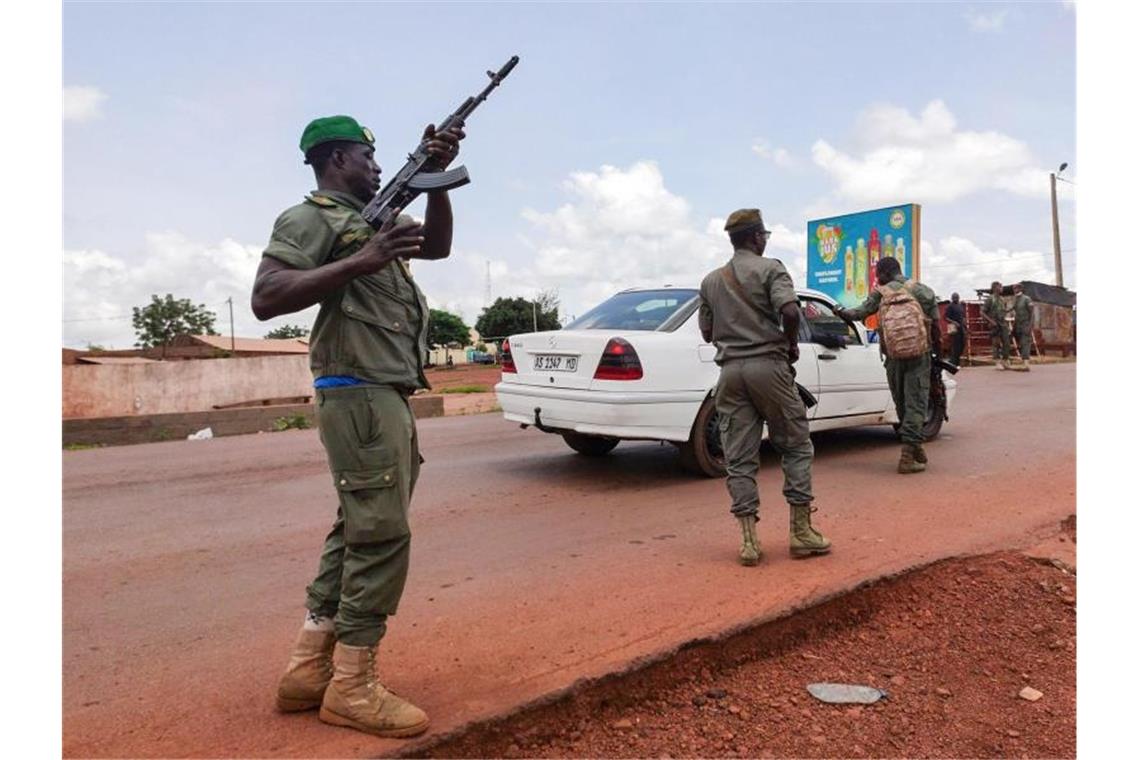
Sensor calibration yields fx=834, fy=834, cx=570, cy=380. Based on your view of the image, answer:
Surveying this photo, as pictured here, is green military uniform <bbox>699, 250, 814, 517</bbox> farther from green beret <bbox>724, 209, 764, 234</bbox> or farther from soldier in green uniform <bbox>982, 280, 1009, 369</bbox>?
soldier in green uniform <bbox>982, 280, 1009, 369</bbox>

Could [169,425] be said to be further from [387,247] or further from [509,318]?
[509,318]

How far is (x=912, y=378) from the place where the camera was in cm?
650

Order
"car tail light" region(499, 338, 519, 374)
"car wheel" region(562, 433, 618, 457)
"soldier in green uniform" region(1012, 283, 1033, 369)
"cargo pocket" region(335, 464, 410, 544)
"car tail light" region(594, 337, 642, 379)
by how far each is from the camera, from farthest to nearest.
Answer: "soldier in green uniform" region(1012, 283, 1033, 369)
"car wheel" region(562, 433, 618, 457)
"car tail light" region(499, 338, 519, 374)
"car tail light" region(594, 337, 642, 379)
"cargo pocket" region(335, 464, 410, 544)

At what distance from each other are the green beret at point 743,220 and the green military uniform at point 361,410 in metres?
2.35

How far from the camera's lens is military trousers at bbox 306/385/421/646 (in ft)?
7.85

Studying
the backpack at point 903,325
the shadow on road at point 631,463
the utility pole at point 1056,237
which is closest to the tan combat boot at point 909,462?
the backpack at point 903,325

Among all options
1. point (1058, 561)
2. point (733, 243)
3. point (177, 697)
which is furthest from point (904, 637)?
point (177, 697)

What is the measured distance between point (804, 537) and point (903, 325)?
273cm

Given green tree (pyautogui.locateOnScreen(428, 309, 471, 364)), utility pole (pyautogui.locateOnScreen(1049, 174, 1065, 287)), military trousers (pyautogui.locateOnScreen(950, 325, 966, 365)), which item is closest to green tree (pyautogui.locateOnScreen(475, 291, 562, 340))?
green tree (pyautogui.locateOnScreen(428, 309, 471, 364))

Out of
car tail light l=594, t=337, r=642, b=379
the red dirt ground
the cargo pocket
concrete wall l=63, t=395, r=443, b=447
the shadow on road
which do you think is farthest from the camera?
concrete wall l=63, t=395, r=443, b=447

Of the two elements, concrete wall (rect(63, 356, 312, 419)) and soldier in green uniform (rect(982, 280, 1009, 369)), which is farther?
soldier in green uniform (rect(982, 280, 1009, 369))

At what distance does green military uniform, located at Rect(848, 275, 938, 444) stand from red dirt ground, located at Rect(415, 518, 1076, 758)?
2733 mm

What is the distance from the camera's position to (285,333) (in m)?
70.0

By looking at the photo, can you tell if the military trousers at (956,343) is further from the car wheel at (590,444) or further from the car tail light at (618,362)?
the car tail light at (618,362)
